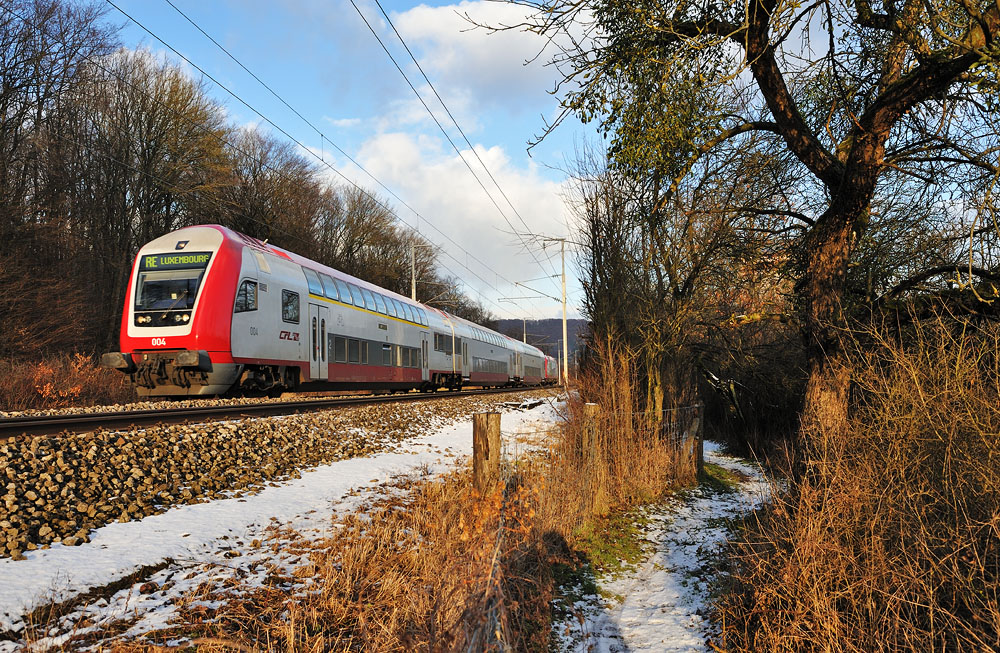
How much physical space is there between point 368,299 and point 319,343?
3.90 m

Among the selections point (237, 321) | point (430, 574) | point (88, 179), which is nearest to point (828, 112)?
point (430, 574)

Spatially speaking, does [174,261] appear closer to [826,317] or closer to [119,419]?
[119,419]

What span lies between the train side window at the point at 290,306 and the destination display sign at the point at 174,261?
2125 millimetres

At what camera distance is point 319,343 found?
16094mm

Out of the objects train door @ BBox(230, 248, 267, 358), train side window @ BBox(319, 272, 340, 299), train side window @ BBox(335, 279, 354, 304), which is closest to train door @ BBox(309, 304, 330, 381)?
train side window @ BBox(319, 272, 340, 299)

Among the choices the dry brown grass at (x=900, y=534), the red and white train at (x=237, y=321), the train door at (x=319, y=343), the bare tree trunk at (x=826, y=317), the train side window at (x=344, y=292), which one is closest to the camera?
the dry brown grass at (x=900, y=534)

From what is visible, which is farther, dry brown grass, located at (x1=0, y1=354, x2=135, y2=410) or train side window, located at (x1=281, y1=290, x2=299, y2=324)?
train side window, located at (x1=281, y1=290, x2=299, y2=324)

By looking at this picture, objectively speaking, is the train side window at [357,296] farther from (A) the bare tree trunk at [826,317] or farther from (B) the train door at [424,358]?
(A) the bare tree trunk at [826,317]

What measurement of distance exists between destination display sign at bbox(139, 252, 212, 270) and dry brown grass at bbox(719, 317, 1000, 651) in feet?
37.4

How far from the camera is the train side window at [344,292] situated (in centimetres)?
1772

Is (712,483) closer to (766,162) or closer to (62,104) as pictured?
(766,162)

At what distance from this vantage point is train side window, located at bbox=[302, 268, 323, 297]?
1584 centimetres

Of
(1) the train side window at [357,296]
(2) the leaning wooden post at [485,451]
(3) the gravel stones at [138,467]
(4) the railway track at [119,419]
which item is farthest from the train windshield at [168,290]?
(2) the leaning wooden post at [485,451]

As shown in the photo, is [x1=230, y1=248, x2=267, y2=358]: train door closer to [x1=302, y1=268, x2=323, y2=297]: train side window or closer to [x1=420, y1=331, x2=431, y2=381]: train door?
[x1=302, y1=268, x2=323, y2=297]: train side window
